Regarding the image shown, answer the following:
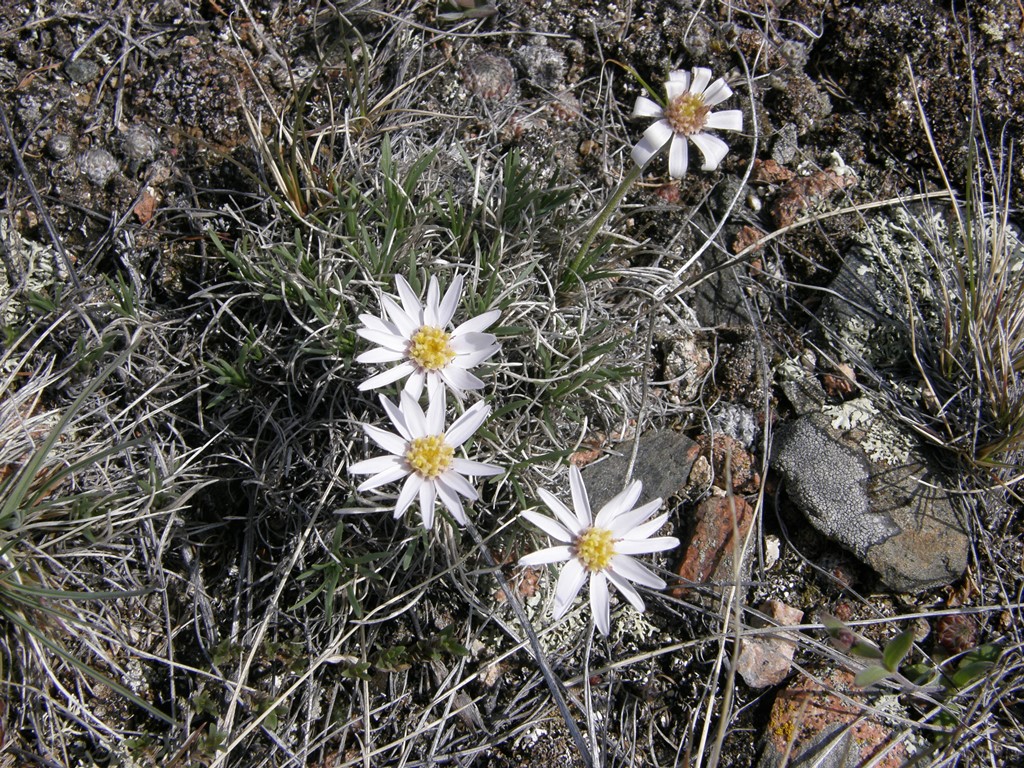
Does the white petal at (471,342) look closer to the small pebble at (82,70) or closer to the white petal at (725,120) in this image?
the white petal at (725,120)

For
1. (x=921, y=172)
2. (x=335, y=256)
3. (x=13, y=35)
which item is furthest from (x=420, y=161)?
(x=921, y=172)

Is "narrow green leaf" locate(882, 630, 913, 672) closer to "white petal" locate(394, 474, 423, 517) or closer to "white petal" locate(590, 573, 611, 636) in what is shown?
"white petal" locate(590, 573, 611, 636)

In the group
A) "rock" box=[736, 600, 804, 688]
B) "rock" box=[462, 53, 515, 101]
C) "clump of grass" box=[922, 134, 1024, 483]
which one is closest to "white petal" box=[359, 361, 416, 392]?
"rock" box=[462, 53, 515, 101]

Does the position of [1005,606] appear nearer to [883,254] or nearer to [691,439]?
[691,439]

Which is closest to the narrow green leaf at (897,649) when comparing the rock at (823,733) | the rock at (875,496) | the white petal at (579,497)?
the rock at (823,733)

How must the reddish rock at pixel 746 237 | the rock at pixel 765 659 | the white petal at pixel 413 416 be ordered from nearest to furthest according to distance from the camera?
the white petal at pixel 413 416
the rock at pixel 765 659
the reddish rock at pixel 746 237

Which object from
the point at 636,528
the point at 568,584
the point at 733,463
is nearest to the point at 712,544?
the point at 733,463

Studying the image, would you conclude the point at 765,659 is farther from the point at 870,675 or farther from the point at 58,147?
the point at 58,147
